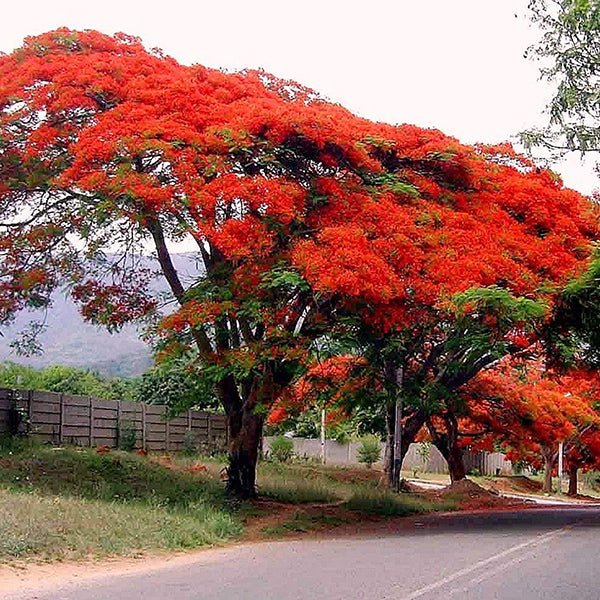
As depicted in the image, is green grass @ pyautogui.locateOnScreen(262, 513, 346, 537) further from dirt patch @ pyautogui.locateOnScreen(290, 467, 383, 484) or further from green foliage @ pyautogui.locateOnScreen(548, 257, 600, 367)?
dirt patch @ pyautogui.locateOnScreen(290, 467, 383, 484)

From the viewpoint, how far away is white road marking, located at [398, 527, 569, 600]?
381 inches

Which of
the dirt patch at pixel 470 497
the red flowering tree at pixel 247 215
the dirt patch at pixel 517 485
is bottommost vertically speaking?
the dirt patch at pixel 517 485

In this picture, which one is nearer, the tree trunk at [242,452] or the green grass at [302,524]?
the green grass at [302,524]

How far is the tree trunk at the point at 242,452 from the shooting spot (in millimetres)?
19406

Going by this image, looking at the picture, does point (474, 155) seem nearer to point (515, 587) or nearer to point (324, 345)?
point (324, 345)

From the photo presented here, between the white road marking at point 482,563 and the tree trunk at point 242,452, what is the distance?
608 cm

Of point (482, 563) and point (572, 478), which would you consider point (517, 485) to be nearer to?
point (572, 478)

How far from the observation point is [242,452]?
19.6 m

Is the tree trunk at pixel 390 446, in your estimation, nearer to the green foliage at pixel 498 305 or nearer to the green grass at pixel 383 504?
the green grass at pixel 383 504

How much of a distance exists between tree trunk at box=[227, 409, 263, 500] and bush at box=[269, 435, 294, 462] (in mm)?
13848

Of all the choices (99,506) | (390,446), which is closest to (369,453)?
(390,446)

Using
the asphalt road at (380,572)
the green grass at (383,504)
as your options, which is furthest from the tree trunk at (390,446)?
the asphalt road at (380,572)

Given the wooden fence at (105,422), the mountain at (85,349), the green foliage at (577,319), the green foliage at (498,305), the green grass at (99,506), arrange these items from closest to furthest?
the green grass at (99,506) → the green foliage at (498,305) → the green foliage at (577,319) → the wooden fence at (105,422) → the mountain at (85,349)

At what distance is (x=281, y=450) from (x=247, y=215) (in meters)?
18.2
